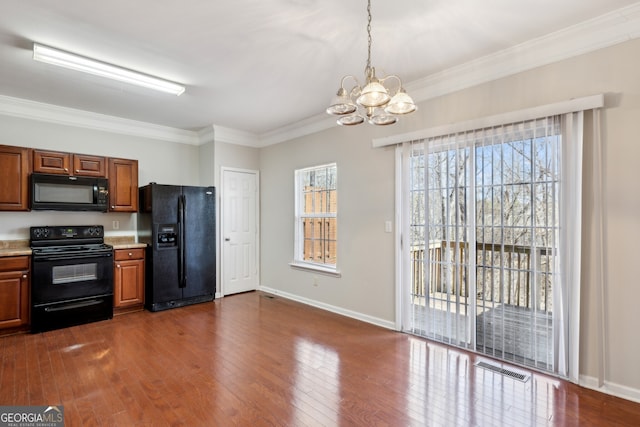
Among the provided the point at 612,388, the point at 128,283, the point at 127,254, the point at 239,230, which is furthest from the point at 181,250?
the point at 612,388

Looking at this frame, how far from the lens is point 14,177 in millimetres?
3752

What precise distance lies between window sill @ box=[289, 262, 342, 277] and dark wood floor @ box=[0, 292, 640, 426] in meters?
0.82

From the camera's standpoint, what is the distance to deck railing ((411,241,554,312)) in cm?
268

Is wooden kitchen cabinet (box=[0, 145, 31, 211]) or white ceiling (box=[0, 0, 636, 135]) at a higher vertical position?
white ceiling (box=[0, 0, 636, 135])

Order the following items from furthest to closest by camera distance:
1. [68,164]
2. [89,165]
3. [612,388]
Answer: [89,165], [68,164], [612,388]

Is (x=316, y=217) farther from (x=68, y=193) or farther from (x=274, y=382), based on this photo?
(x=68, y=193)

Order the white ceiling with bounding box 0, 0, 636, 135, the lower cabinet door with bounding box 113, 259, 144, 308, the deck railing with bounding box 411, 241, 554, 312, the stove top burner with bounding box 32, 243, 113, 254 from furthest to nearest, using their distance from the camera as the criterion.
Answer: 1. the lower cabinet door with bounding box 113, 259, 144, 308
2. the stove top burner with bounding box 32, 243, 113, 254
3. the deck railing with bounding box 411, 241, 554, 312
4. the white ceiling with bounding box 0, 0, 636, 135

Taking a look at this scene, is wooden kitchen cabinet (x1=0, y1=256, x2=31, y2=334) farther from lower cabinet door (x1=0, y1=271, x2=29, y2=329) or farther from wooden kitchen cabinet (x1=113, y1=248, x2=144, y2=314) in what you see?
wooden kitchen cabinet (x1=113, y1=248, x2=144, y2=314)

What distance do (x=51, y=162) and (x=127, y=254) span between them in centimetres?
141

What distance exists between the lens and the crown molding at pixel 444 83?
236cm

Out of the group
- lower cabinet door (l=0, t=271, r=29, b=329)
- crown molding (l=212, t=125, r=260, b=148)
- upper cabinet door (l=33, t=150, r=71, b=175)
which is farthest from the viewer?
crown molding (l=212, t=125, r=260, b=148)

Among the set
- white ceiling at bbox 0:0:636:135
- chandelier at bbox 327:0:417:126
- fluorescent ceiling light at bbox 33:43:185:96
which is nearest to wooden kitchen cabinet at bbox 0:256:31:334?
white ceiling at bbox 0:0:636:135

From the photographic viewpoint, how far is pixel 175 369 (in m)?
2.78

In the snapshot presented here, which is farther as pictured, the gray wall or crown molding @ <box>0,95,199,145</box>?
crown molding @ <box>0,95,199,145</box>
